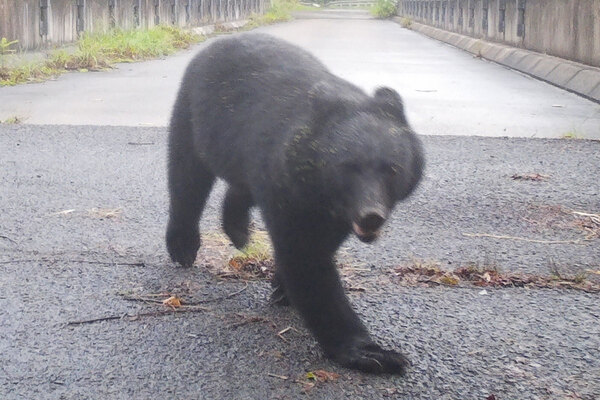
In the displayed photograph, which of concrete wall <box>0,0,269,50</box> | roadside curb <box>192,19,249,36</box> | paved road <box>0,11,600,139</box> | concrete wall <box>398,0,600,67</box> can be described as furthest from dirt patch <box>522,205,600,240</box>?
roadside curb <box>192,19,249,36</box>

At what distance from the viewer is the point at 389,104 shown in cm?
326

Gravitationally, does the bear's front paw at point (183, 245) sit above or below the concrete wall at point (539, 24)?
below

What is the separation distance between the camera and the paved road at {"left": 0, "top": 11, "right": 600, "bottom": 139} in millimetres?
8664

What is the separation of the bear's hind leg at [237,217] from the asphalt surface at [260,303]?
0.15 metres

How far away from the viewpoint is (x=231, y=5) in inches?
1329

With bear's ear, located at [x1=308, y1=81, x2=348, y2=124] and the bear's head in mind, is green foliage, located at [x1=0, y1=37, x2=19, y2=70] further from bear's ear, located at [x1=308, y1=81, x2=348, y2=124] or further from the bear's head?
the bear's head

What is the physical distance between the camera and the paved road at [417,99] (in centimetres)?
866

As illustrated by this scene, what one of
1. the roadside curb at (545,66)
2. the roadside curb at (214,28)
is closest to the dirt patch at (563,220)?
the roadside curb at (545,66)

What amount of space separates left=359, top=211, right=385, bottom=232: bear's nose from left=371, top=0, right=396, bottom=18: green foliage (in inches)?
1934

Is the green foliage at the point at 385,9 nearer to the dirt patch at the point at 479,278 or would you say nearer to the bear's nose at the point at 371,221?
the dirt patch at the point at 479,278

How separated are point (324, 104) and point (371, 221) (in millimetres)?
482

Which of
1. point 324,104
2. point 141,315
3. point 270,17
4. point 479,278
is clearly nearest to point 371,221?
point 324,104

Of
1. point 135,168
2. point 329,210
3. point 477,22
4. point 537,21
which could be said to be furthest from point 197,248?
point 477,22

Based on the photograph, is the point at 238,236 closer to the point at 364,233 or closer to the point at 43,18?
the point at 364,233
